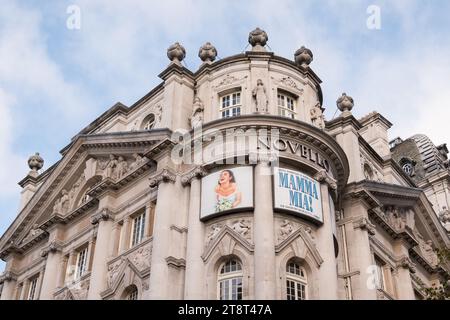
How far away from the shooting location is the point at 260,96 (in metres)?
35.6

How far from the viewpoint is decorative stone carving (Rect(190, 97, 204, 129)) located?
118 ft

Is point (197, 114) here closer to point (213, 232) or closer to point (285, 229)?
point (213, 232)

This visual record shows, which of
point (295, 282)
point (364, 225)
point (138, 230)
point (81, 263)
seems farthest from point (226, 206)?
point (81, 263)

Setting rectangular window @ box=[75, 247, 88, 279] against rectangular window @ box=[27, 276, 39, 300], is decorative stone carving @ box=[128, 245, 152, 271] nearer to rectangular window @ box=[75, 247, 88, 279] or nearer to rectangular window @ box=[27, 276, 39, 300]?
rectangular window @ box=[75, 247, 88, 279]

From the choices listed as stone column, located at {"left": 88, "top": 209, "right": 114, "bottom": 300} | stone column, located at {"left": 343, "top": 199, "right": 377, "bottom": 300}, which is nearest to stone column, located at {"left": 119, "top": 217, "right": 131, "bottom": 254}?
stone column, located at {"left": 88, "top": 209, "right": 114, "bottom": 300}

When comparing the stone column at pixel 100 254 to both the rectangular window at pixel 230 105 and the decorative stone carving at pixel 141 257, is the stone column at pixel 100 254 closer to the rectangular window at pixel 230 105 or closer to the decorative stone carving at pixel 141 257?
the decorative stone carving at pixel 141 257

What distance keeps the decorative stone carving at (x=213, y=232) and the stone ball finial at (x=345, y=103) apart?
48.1 feet

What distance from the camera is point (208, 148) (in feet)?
112

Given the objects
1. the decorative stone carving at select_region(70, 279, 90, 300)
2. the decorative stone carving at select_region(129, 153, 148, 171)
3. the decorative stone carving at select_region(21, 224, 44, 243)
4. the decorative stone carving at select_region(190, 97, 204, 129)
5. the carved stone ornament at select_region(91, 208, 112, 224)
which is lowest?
the decorative stone carving at select_region(70, 279, 90, 300)

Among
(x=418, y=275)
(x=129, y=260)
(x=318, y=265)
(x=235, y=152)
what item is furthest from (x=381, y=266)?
(x=129, y=260)

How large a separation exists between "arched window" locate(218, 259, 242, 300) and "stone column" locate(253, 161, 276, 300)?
54.0 inches

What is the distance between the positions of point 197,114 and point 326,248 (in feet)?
32.7

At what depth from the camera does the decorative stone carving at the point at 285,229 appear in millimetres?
31172
